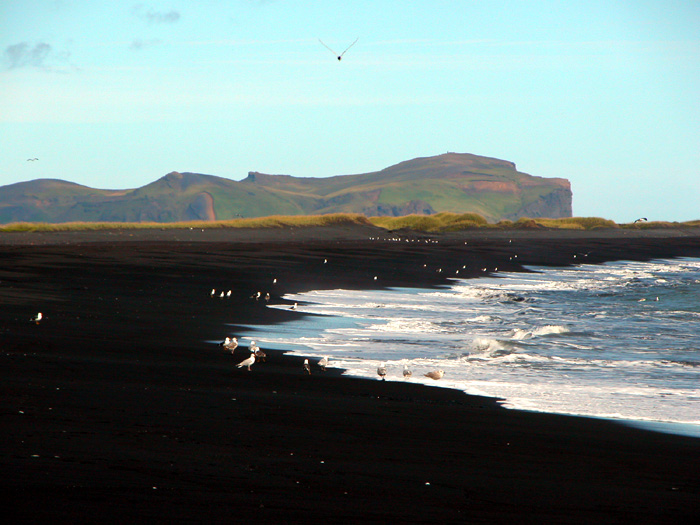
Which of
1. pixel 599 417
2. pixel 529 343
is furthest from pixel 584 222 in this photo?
pixel 599 417

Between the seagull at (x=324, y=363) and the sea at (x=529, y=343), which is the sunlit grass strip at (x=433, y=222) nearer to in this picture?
the sea at (x=529, y=343)

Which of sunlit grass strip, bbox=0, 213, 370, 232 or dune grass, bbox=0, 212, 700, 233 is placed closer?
dune grass, bbox=0, 212, 700, 233

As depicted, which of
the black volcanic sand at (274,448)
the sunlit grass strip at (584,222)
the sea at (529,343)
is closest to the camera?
the black volcanic sand at (274,448)

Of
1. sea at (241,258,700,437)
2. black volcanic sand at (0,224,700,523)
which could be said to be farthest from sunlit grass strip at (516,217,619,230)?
black volcanic sand at (0,224,700,523)

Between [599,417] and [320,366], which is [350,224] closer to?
[320,366]

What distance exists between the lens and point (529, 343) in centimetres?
1731

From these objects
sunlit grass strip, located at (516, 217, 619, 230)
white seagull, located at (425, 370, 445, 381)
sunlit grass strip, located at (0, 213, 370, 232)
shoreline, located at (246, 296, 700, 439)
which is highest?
sunlit grass strip, located at (516, 217, 619, 230)

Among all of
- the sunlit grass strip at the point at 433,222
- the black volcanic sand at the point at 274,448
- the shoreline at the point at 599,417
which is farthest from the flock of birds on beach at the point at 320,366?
the sunlit grass strip at the point at 433,222

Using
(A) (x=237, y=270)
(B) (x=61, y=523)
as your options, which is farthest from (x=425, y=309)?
(B) (x=61, y=523)

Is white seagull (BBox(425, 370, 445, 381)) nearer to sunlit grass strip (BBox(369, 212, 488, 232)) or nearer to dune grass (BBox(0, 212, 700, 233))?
dune grass (BBox(0, 212, 700, 233))

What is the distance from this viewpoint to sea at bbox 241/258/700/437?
38.1 ft

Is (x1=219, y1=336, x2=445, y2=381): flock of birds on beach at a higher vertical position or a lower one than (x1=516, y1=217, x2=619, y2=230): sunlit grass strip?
lower

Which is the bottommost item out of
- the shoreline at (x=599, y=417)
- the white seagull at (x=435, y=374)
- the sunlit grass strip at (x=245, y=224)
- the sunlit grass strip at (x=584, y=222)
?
the shoreline at (x=599, y=417)

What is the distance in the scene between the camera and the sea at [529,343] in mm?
11602
